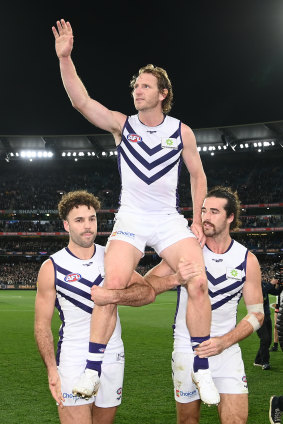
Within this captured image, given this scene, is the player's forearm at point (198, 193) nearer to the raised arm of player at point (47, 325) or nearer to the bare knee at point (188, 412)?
the raised arm of player at point (47, 325)

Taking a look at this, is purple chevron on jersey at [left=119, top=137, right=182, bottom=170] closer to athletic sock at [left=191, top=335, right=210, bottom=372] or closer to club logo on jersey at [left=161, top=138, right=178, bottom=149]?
club logo on jersey at [left=161, top=138, right=178, bottom=149]

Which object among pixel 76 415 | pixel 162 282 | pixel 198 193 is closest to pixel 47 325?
pixel 76 415

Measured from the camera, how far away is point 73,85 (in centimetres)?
494

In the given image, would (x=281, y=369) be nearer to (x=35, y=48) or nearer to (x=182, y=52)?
(x=182, y=52)

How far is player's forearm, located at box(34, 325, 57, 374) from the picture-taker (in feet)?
15.3

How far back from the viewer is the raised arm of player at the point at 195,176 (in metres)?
5.29

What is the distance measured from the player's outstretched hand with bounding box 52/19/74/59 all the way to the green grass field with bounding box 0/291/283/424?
5626mm

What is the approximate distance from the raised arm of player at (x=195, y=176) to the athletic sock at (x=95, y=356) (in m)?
1.52

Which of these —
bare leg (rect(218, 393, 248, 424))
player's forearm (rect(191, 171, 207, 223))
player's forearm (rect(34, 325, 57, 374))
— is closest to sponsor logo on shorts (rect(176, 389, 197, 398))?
bare leg (rect(218, 393, 248, 424))

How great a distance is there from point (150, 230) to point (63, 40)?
6.72 feet

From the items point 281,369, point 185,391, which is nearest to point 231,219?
point 185,391

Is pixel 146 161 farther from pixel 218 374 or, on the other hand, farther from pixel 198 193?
pixel 218 374

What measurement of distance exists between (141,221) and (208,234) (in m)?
0.73

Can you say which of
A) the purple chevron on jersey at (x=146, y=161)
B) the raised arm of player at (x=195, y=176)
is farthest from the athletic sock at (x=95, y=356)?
the purple chevron on jersey at (x=146, y=161)
